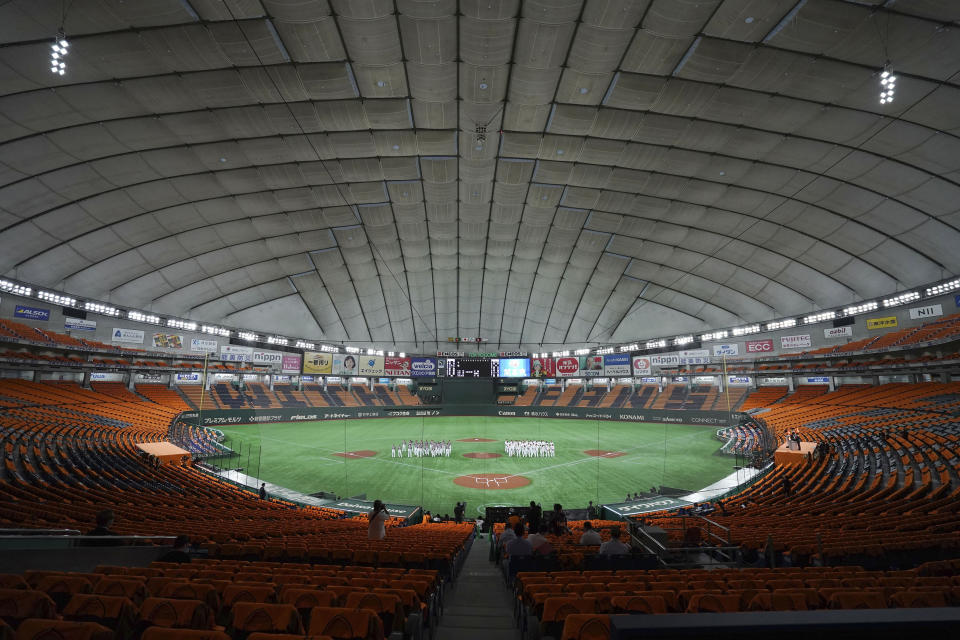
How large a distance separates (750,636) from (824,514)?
12.8m

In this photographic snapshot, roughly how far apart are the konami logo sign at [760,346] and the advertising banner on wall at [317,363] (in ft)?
130

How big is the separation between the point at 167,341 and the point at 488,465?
34738mm

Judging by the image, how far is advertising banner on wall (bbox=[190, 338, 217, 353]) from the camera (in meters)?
42.6

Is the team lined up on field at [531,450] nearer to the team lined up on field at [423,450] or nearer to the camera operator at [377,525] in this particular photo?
the team lined up on field at [423,450]

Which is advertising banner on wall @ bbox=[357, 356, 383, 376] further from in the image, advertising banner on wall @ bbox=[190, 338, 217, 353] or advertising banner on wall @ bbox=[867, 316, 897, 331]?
advertising banner on wall @ bbox=[867, 316, 897, 331]

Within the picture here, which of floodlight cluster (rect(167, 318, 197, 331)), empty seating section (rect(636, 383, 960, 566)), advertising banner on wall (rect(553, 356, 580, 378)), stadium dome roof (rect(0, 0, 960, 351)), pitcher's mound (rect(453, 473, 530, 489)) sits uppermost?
stadium dome roof (rect(0, 0, 960, 351))

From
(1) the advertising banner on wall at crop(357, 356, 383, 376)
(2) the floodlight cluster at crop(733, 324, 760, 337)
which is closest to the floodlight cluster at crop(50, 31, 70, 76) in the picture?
(1) the advertising banner on wall at crop(357, 356, 383, 376)

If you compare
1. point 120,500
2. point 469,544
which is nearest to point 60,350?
point 120,500

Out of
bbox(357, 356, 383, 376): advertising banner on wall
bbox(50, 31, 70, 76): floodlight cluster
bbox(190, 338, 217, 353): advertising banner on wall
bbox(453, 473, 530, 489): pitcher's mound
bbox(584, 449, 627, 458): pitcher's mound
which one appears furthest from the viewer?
bbox(190, 338, 217, 353): advertising banner on wall

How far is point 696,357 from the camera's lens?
4053 centimetres

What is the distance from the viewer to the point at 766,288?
40125mm

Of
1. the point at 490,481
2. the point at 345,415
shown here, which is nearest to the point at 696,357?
the point at 490,481

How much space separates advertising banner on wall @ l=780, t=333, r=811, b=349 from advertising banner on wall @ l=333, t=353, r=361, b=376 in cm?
3988

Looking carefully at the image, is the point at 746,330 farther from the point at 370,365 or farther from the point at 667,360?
the point at 370,365
